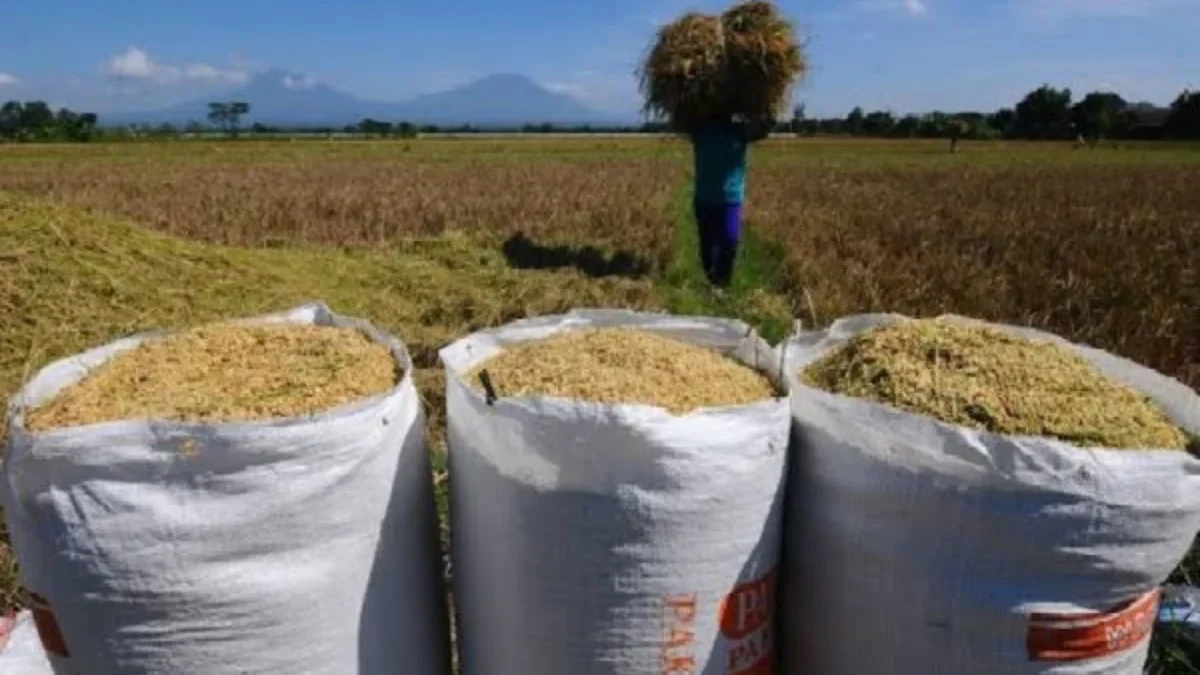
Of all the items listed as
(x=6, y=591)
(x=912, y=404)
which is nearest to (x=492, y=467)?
(x=912, y=404)

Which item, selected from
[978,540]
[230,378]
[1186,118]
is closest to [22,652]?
[230,378]

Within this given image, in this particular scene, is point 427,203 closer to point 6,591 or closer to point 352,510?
point 6,591

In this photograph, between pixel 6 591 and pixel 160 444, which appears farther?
pixel 6 591

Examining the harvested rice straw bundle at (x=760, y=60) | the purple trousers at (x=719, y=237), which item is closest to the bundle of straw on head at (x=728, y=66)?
the harvested rice straw bundle at (x=760, y=60)

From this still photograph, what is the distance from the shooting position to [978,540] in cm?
176

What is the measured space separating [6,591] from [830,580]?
244 cm

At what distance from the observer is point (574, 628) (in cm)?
183

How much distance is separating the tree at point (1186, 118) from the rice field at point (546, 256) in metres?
42.7

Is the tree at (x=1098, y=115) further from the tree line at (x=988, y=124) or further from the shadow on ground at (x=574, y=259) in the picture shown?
the shadow on ground at (x=574, y=259)

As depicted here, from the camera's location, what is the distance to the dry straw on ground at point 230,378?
1.77 m

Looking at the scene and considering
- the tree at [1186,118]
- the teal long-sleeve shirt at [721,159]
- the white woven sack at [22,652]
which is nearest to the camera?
the white woven sack at [22,652]

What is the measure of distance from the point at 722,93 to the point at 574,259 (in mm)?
1851

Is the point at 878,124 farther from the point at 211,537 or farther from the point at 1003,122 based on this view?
the point at 211,537

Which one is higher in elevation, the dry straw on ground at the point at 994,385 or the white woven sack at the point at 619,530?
the dry straw on ground at the point at 994,385
